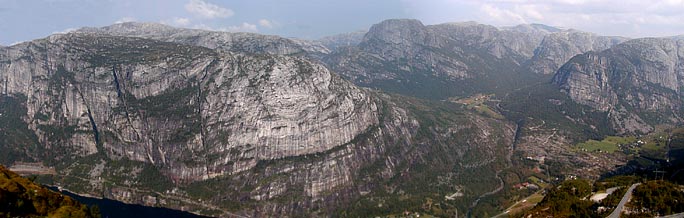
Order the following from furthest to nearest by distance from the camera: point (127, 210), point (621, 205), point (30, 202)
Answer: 1. point (127, 210)
2. point (621, 205)
3. point (30, 202)

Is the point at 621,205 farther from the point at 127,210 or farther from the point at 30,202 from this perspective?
the point at 127,210

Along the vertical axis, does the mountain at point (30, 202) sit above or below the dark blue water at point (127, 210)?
above

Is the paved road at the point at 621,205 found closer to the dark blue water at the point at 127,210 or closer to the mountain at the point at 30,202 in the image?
the mountain at the point at 30,202

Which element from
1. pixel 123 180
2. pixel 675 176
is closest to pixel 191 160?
pixel 123 180

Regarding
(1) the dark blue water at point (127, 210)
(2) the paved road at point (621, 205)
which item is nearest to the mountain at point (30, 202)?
(1) the dark blue water at point (127, 210)

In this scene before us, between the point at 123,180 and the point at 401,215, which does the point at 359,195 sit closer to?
the point at 401,215

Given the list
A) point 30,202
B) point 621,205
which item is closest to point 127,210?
point 30,202

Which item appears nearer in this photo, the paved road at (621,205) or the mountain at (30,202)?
the mountain at (30,202)

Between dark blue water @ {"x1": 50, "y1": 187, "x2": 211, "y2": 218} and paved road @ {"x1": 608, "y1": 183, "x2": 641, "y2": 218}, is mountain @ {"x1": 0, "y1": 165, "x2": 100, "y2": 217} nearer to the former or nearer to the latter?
dark blue water @ {"x1": 50, "y1": 187, "x2": 211, "y2": 218}
